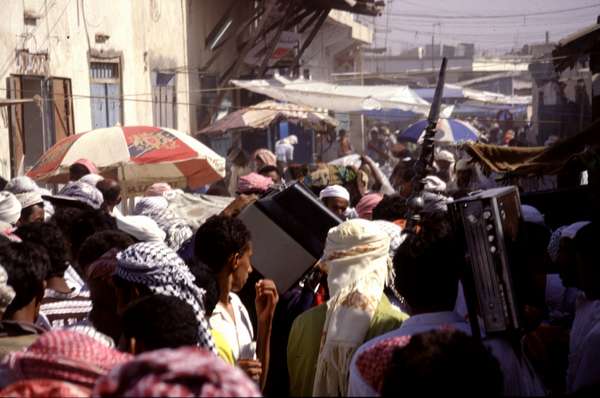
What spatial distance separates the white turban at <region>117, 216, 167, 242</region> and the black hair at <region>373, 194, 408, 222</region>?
1.44 meters

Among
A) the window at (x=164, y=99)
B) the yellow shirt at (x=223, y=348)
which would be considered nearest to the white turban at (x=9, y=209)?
the yellow shirt at (x=223, y=348)

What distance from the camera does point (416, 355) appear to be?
236 centimetres

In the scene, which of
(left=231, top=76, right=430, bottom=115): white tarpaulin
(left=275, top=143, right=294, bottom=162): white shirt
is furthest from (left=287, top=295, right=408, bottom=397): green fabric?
(left=275, top=143, right=294, bottom=162): white shirt

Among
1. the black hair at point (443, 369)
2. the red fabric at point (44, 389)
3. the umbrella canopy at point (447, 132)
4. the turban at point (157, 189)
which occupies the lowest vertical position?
the umbrella canopy at point (447, 132)

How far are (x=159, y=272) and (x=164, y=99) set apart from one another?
13.8 meters

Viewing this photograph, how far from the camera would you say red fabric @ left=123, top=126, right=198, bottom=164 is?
970 cm

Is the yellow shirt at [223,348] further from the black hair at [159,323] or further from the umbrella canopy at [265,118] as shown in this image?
the umbrella canopy at [265,118]

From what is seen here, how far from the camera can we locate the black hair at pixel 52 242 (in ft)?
15.8

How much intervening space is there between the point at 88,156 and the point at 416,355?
25.5ft

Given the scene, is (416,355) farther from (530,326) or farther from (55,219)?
(55,219)

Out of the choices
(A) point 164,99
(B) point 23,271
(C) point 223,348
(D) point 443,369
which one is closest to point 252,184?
(C) point 223,348

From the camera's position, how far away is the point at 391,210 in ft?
22.0

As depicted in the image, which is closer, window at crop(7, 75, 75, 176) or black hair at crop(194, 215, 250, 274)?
black hair at crop(194, 215, 250, 274)

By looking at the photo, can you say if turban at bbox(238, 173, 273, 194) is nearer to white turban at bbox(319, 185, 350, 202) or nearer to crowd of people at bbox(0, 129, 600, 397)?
white turban at bbox(319, 185, 350, 202)
